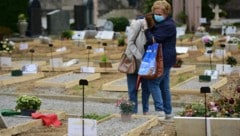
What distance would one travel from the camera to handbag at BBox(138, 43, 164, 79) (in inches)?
359

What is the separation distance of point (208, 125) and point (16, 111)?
331 centimetres

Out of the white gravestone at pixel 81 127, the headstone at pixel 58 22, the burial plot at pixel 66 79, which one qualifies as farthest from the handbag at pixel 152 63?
the headstone at pixel 58 22

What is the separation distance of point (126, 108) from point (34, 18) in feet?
74.0

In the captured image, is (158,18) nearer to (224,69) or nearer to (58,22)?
(224,69)

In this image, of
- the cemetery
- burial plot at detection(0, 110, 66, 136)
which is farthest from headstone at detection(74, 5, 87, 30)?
burial plot at detection(0, 110, 66, 136)

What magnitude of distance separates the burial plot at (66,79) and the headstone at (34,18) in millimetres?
15181

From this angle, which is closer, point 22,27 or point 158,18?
point 158,18

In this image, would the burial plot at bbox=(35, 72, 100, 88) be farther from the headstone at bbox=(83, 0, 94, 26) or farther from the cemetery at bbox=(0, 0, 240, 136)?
the headstone at bbox=(83, 0, 94, 26)

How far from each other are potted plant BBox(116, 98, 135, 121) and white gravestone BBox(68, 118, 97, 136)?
134 centimetres

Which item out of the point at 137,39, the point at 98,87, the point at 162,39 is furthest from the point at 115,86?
the point at 162,39

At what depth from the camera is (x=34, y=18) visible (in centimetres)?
3092

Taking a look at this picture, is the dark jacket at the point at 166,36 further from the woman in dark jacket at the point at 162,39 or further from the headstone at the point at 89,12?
the headstone at the point at 89,12

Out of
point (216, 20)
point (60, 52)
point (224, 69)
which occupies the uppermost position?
point (224, 69)

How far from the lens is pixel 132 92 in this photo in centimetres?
970
